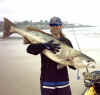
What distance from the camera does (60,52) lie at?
2.38 m

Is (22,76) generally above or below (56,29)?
below

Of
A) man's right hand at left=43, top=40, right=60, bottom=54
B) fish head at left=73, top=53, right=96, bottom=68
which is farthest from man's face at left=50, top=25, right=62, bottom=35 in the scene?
fish head at left=73, top=53, right=96, bottom=68

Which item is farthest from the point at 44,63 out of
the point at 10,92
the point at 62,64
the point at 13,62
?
A: the point at 13,62

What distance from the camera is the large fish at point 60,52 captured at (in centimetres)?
231

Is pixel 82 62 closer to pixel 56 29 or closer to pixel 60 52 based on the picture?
pixel 60 52

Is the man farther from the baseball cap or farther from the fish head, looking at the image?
the fish head

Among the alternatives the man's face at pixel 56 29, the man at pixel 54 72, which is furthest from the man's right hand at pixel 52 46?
the man's face at pixel 56 29

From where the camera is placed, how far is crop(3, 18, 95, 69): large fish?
2314mm

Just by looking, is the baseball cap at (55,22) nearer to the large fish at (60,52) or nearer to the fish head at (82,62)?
the large fish at (60,52)

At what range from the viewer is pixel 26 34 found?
8.12 ft

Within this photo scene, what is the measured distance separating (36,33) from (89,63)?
2.11 feet

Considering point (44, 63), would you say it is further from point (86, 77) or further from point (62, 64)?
point (86, 77)

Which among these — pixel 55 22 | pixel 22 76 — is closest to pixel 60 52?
pixel 55 22

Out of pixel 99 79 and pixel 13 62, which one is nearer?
pixel 99 79
